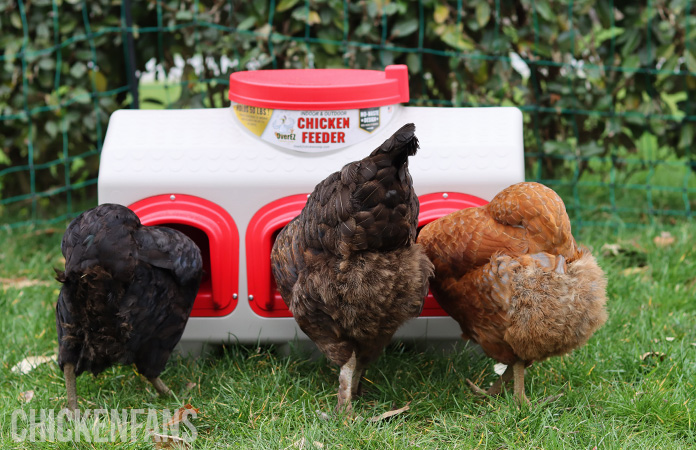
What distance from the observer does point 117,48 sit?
4.39 metres

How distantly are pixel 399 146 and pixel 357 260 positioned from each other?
1.38 feet

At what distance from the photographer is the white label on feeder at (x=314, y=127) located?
2898mm

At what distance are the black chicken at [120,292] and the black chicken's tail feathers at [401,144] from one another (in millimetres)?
922

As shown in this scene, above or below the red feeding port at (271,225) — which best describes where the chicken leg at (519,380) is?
below

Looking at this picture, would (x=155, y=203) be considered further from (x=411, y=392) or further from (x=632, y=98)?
(x=632, y=98)

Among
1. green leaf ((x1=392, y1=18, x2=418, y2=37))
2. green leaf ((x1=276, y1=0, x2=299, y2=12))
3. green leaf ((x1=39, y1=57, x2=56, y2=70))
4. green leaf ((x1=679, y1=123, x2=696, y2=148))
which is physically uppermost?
green leaf ((x1=276, y1=0, x2=299, y2=12))

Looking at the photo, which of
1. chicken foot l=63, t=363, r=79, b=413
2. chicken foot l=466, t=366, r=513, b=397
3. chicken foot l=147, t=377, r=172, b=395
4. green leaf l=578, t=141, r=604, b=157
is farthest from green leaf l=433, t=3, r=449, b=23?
chicken foot l=63, t=363, r=79, b=413

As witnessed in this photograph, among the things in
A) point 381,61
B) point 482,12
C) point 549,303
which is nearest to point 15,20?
point 381,61

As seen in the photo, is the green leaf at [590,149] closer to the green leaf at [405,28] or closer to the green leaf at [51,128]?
the green leaf at [405,28]

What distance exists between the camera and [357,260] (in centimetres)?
237

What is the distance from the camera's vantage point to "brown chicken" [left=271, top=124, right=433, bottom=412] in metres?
2.26

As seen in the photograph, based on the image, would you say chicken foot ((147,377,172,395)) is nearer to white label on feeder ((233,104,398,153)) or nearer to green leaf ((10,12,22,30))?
white label on feeder ((233,104,398,153))

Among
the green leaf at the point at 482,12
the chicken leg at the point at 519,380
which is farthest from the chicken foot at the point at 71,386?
the green leaf at the point at 482,12

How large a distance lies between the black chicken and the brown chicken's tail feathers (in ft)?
3.84
